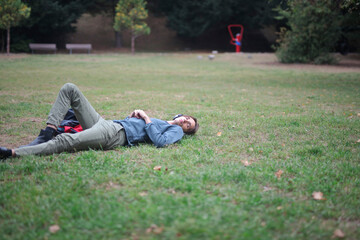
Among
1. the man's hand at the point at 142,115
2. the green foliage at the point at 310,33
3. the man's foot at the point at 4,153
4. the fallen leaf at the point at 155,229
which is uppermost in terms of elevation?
the green foliage at the point at 310,33

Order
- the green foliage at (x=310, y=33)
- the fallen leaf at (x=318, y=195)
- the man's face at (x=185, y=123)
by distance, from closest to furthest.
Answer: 1. the fallen leaf at (x=318, y=195)
2. the man's face at (x=185, y=123)
3. the green foliage at (x=310, y=33)

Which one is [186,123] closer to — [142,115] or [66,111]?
[142,115]

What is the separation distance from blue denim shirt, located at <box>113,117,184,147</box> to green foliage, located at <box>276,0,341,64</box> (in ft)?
55.0

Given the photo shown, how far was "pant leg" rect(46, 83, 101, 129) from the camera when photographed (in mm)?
4328

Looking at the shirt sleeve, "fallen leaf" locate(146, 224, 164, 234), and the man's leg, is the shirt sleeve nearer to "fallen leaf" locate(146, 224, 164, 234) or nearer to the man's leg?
the man's leg

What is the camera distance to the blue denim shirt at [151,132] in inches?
186

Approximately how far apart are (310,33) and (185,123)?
18237 millimetres

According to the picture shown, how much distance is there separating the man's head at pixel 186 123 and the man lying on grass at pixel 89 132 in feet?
0.06

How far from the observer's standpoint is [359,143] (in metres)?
5.21

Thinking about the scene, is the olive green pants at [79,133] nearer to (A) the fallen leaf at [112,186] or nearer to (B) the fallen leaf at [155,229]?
(A) the fallen leaf at [112,186]

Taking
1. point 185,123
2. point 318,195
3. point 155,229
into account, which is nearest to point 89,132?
point 185,123

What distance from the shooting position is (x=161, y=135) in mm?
4816

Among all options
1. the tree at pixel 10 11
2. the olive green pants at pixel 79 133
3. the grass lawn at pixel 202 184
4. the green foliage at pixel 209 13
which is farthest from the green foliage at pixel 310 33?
the tree at pixel 10 11

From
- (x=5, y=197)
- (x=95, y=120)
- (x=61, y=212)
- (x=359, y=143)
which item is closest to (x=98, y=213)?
(x=61, y=212)
